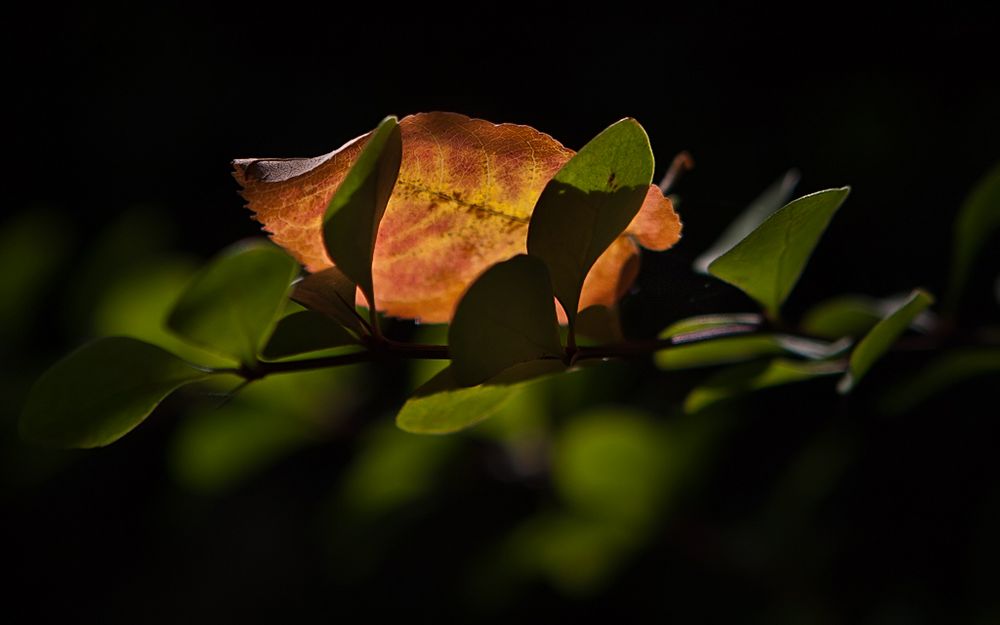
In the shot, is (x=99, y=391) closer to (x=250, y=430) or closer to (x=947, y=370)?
(x=947, y=370)

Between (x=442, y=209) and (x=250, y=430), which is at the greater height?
(x=442, y=209)

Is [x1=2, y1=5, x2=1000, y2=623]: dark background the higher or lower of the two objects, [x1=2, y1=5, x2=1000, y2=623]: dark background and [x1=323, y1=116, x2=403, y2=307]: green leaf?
the lower

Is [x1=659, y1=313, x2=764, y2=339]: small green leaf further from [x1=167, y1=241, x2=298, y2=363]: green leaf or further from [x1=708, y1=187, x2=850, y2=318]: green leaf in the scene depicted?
[x1=167, y1=241, x2=298, y2=363]: green leaf

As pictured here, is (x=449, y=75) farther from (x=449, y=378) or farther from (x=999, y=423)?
(x=449, y=378)

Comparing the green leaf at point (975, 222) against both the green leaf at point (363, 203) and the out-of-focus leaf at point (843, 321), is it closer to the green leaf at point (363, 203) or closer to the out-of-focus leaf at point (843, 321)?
the out-of-focus leaf at point (843, 321)

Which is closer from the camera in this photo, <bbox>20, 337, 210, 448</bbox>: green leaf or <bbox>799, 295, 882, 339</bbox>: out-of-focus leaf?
<bbox>20, 337, 210, 448</bbox>: green leaf

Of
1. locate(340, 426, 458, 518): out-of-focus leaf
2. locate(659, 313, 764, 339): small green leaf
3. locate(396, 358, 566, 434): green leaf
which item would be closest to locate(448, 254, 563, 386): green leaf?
locate(396, 358, 566, 434): green leaf

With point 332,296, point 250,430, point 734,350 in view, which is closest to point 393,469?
point 250,430
